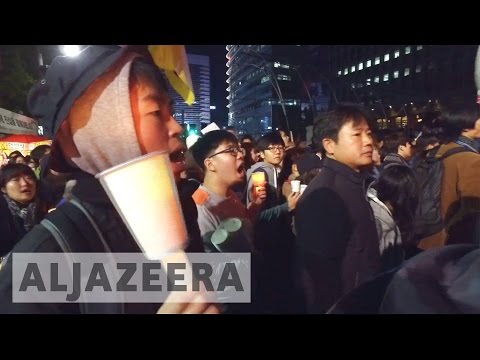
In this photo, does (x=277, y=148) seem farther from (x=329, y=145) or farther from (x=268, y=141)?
(x=329, y=145)

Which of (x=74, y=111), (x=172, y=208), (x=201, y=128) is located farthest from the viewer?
(x=201, y=128)

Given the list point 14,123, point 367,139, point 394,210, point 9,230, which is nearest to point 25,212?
point 9,230

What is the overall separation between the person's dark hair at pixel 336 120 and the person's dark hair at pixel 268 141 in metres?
0.24

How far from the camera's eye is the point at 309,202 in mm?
2596

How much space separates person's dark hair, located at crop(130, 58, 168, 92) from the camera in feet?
7.64

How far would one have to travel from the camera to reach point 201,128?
2588mm

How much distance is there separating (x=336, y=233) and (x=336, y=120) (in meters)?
0.71

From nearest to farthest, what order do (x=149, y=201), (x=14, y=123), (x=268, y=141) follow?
(x=149, y=201) → (x=14, y=123) → (x=268, y=141)

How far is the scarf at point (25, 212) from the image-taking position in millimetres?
2396

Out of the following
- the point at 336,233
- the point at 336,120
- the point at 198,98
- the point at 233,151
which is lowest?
the point at 336,233

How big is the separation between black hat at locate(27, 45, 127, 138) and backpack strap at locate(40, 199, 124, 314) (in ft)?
1.43
